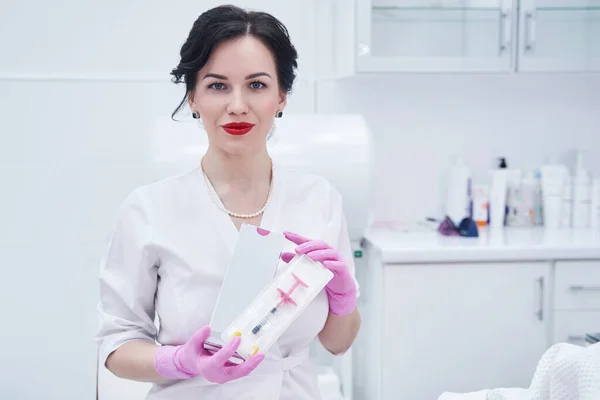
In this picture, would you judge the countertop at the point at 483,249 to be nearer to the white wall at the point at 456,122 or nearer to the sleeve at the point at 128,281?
the white wall at the point at 456,122

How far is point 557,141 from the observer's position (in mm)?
2713

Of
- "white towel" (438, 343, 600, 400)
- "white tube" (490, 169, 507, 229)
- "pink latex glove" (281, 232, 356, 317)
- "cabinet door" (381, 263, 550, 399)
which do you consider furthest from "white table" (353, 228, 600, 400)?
"white towel" (438, 343, 600, 400)

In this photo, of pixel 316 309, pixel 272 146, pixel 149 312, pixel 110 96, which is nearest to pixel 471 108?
pixel 272 146

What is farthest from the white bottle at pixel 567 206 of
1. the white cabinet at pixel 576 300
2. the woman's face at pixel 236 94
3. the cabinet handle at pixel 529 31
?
the woman's face at pixel 236 94

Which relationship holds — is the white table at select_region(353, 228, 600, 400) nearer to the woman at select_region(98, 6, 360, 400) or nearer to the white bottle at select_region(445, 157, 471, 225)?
the white bottle at select_region(445, 157, 471, 225)

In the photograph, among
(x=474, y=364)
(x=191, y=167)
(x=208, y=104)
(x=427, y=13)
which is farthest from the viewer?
(x=427, y=13)

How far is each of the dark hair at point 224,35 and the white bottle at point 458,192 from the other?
1.33m

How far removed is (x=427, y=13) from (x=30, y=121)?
4.84ft

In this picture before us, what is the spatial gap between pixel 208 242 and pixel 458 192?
4.78ft

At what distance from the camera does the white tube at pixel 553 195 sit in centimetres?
255

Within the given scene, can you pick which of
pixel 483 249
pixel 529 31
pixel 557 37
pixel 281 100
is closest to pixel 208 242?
pixel 281 100

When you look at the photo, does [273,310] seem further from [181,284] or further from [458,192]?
[458,192]

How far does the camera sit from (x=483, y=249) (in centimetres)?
214

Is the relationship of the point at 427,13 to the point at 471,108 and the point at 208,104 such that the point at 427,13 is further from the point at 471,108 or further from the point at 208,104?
the point at 208,104
